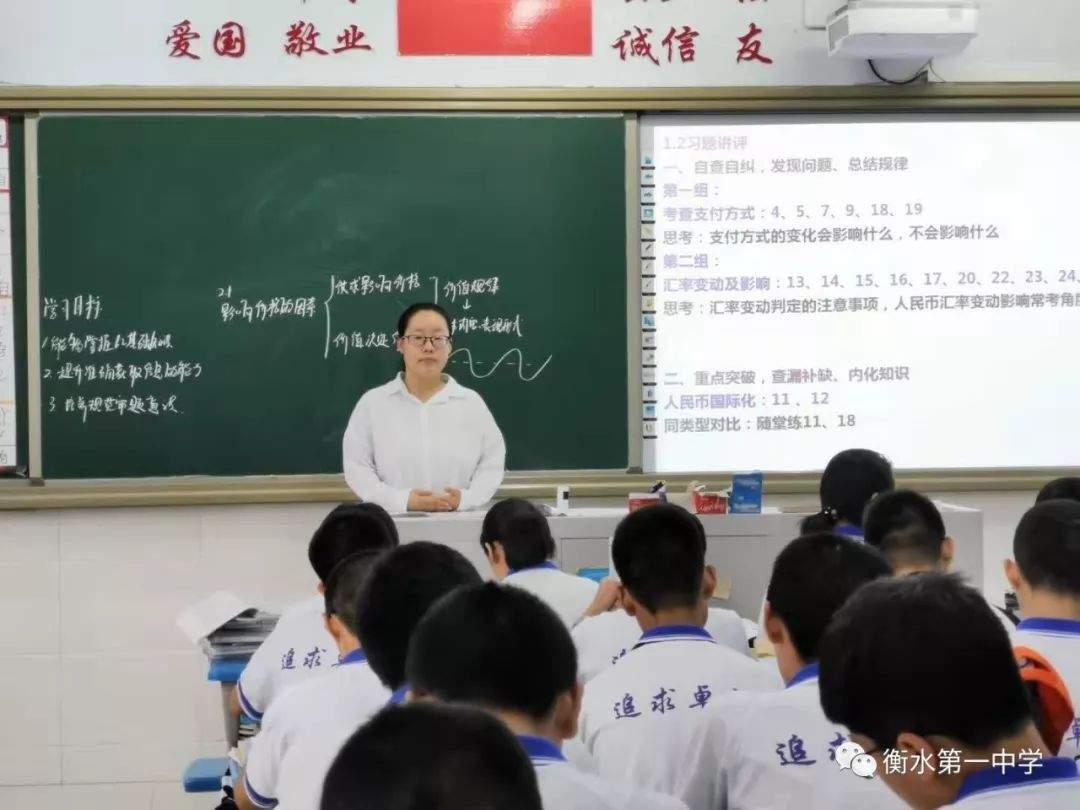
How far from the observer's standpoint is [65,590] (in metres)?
4.55

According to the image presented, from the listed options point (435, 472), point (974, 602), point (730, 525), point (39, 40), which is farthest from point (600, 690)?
point (39, 40)

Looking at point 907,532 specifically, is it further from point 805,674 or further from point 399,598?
point 399,598

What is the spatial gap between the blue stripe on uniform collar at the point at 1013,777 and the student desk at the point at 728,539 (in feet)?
7.54

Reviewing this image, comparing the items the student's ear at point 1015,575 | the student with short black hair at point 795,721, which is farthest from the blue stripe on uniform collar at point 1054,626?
the student with short black hair at point 795,721

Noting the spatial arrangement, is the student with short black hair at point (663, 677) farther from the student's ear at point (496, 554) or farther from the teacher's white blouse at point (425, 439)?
the teacher's white blouse at point (425, 439)

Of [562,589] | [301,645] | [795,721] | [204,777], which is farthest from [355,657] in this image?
[204,777]

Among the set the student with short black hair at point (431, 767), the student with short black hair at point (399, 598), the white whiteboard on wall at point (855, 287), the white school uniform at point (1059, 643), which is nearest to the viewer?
the student with short black hair at point (431, 767)

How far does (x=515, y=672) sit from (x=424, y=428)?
302 cm

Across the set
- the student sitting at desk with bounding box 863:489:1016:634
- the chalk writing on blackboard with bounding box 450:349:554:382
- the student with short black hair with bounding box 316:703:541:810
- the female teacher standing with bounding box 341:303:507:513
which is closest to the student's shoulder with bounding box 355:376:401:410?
the female teacher standing with bounding box 341:303:507:513

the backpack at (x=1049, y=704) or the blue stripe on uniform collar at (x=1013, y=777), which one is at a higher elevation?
the blue stripe on uniform collar at (x=1013, y=777)

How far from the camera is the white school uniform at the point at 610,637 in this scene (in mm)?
2711

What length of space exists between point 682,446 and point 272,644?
7.34ft

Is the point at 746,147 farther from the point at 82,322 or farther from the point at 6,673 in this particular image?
the point at 6,673

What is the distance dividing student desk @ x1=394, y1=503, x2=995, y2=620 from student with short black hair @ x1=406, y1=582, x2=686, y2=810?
6.84 feet
